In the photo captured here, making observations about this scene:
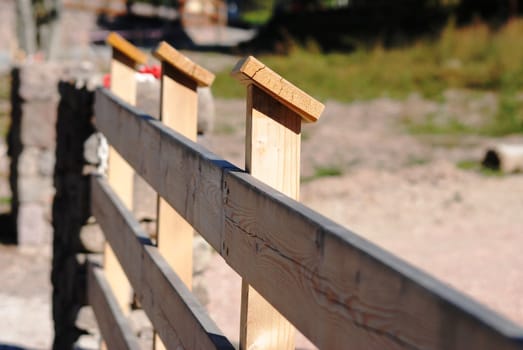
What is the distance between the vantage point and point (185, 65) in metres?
3.06

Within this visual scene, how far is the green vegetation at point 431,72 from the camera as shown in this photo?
16094 millimetres

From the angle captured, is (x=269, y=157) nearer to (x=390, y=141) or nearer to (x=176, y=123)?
(x=176, y=123)

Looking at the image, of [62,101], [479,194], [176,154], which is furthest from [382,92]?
[176,154]

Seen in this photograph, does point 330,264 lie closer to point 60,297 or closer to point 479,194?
point 60,297

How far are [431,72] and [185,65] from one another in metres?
16.5

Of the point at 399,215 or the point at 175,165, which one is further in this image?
the point at 399,215

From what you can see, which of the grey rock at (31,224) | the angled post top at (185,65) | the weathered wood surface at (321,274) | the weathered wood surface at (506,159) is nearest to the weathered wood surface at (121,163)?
the angled post top at (185,65)

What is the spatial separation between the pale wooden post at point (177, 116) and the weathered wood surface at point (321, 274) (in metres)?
0.39

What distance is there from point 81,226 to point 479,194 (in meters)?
6.22

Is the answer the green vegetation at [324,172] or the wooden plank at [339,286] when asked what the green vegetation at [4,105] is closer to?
the green vegetation at [324,172]

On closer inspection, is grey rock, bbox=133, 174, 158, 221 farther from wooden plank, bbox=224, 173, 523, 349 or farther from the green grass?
the green grass

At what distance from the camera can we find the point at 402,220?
9.25m

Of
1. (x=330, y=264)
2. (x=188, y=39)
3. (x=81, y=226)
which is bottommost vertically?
(x=188, y=39)

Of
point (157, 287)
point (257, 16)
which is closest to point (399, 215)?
point (157, 287)
